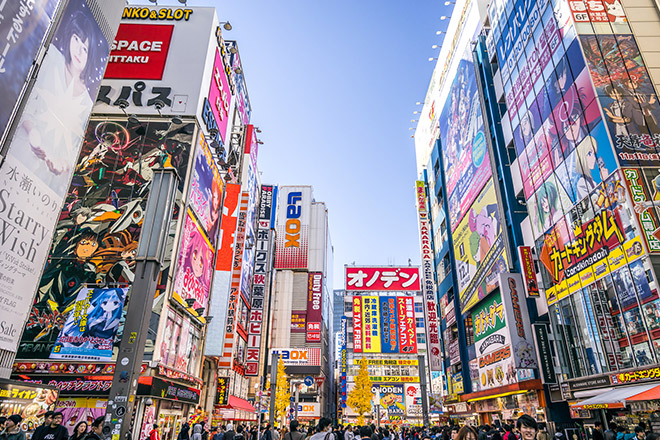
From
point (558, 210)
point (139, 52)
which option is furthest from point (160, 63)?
point (558, 210)

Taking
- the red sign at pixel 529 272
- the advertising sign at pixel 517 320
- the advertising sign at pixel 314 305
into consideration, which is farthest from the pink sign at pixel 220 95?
the advertising sign at pixel 314 305

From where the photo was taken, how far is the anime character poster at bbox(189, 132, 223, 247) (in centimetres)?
2605

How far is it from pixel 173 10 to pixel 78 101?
18645mm

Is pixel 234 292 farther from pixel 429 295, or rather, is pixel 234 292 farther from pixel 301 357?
pixel 301 357

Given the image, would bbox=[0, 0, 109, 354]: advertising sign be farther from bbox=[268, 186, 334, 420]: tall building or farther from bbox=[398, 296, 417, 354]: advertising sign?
bbox=[398, 296, 417, 354]: advertising sign

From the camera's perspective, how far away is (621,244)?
16578 millimetres

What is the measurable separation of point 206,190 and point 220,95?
312 inches

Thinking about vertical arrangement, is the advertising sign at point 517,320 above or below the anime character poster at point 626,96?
below

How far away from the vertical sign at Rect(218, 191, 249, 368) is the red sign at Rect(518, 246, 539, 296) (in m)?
20.5

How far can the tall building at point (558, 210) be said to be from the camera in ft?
54.4

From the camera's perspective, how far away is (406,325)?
6688 centimetres

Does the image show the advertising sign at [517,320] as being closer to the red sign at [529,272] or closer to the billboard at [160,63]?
the red sign at [529,272]

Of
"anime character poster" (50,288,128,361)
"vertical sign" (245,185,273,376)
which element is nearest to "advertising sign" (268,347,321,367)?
"vertical sign" (245,185,273,376)

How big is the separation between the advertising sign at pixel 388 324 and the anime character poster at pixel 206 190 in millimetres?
43084
